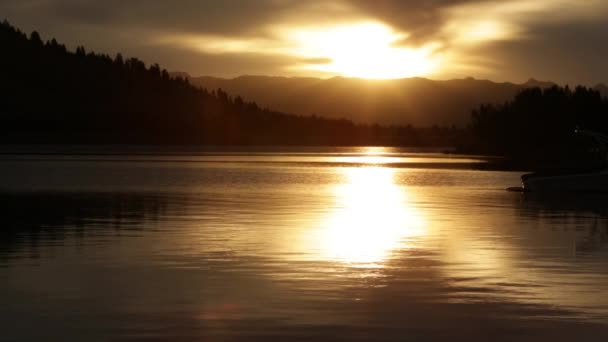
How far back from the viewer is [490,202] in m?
54.6

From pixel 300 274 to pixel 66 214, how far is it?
69.7 ft

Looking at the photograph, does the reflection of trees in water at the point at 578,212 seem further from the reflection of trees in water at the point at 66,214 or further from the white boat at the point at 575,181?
the reflection of trees in water at the point at 66,214

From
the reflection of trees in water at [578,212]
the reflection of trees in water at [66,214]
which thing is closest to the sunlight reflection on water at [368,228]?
the reflection of trees in water at [578,212]

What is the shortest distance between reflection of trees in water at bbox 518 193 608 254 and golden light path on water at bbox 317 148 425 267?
524 centimetres

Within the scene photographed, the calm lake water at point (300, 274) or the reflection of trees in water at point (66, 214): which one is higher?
the calm lake water at point (300, 274)

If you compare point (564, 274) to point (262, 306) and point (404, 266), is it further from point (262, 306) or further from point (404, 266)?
point (262, 306)

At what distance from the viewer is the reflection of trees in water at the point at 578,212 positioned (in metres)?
32.1

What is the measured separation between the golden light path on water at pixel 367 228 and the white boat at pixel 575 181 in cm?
1056

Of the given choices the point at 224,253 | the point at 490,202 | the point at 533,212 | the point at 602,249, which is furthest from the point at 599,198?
the point at 224,253

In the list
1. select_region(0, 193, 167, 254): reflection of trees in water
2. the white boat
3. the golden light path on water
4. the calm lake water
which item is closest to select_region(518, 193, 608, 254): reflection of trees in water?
the calm lake water

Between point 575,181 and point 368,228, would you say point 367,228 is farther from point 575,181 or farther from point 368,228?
point 575,181

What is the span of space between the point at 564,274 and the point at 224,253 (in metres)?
8.82

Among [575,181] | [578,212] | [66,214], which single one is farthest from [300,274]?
[575,181]

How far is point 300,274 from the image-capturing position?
75.0 feet
